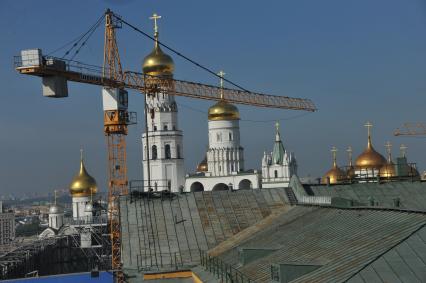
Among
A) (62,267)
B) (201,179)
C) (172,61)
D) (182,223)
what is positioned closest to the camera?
(182,223)

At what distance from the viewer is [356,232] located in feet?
88.1

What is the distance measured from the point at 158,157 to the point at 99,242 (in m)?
20.5

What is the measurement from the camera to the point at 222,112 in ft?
393

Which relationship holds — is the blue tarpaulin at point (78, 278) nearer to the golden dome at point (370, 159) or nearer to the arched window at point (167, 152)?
the golden dome at point (370, 159)

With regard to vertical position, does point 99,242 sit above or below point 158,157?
below

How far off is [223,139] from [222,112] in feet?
13.4

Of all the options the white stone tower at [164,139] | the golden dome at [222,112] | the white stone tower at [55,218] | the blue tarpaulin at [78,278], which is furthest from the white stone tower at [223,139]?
the blue tarpaulin at [78,278]

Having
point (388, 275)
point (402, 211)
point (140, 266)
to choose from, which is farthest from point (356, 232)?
point (140, 266)

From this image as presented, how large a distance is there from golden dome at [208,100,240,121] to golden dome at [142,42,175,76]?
10.8m

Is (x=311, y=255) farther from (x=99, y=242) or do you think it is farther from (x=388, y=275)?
(x=99, y=242)

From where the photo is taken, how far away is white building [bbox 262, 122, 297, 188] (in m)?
119

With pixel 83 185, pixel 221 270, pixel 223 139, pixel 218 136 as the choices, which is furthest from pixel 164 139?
pixel 221 270

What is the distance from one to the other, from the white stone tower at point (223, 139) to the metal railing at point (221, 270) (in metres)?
82.0

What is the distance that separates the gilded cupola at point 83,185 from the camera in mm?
120188
